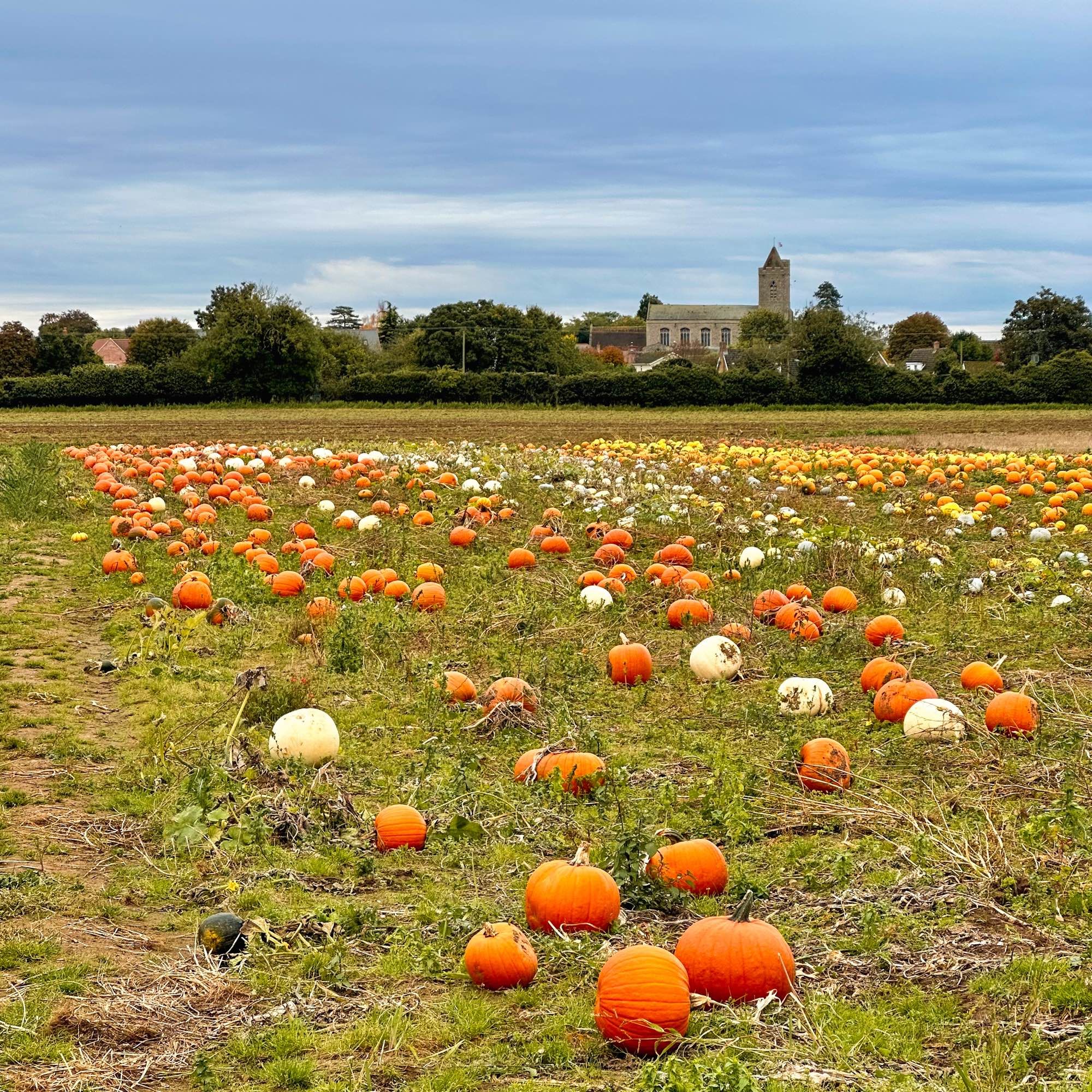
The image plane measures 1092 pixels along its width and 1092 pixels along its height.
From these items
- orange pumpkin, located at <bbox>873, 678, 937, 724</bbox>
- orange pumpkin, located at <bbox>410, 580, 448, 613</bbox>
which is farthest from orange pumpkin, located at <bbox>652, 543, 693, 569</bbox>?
orange pumpkin, located at <bbox>873, 678, 937, 724</bbox>

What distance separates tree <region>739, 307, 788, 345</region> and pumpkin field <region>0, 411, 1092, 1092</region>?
12319 cm

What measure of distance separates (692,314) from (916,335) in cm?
5859

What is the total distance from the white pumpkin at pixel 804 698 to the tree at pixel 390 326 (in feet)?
378

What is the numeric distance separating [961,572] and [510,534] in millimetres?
5147

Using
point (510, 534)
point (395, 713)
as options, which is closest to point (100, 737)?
point (395, 713)

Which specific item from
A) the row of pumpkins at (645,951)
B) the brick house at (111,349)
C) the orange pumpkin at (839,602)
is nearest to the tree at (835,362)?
the orange pumpkin at (839,602)

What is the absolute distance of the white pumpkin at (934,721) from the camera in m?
7.07

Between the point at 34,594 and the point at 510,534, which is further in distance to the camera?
the point at 510,534

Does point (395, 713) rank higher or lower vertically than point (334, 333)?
lower

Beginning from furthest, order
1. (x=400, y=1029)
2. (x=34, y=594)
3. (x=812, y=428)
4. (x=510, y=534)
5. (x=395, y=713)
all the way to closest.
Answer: (x=812, y=428) → (x=510, y=534) → (x=34, y=594) → (x=395, y=713) → (x=400, y=1029)

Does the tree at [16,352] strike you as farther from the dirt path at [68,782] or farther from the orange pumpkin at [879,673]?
the orange pumpkin at [879,673]

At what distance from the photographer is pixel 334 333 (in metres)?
A: 97.2

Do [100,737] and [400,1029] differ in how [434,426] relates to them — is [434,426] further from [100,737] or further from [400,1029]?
[400,1029]

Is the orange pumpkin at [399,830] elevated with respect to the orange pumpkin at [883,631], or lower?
lower
